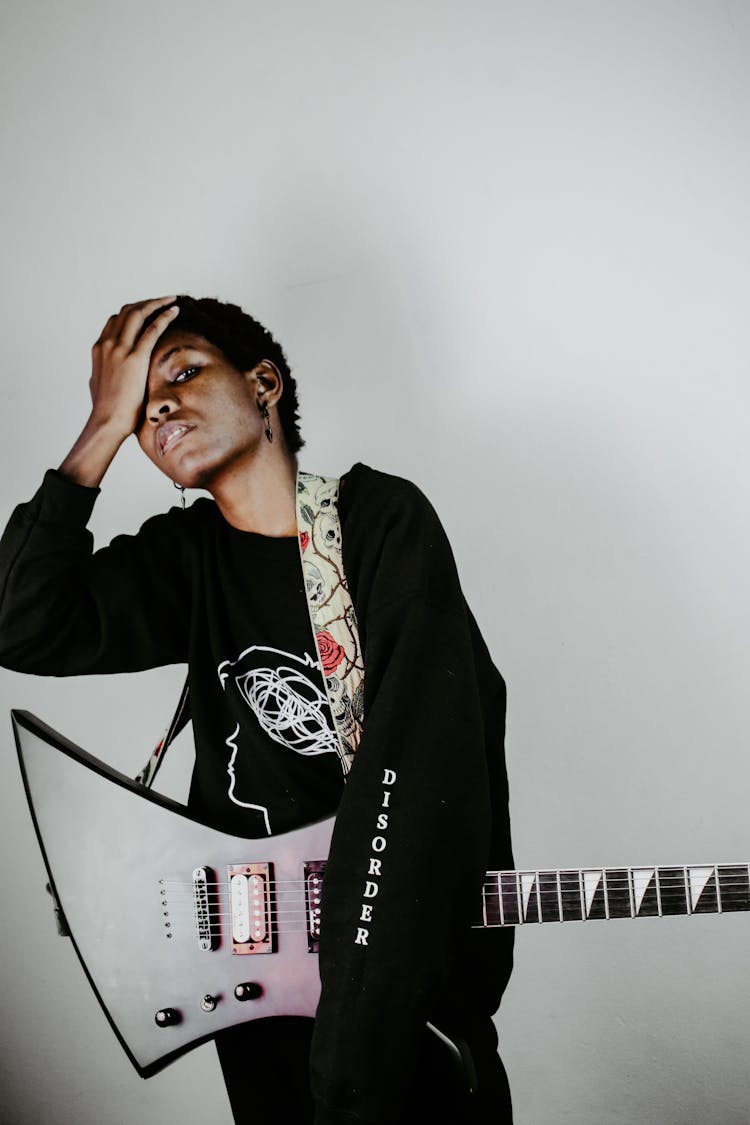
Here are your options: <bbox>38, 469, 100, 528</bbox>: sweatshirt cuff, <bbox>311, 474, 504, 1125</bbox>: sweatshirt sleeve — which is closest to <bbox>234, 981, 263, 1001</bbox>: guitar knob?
<bbox>311, 474, 504, 1125</bbox>: sweatshirt sleeve

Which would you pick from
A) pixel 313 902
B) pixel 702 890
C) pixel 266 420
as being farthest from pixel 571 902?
pixel 266 420

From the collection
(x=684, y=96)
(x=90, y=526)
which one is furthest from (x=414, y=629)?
(x=684, y=96)

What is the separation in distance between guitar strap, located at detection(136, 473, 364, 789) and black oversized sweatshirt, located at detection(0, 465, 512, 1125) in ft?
0.07

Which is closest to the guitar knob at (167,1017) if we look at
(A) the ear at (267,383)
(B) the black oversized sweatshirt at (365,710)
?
(B) the black oversized sweatshirt at (365,710)

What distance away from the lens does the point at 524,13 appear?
1568 mm

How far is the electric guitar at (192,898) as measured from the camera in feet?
3.78

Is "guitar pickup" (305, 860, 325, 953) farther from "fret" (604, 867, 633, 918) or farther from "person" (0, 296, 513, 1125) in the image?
"fret" (604, 867, 633, 918)

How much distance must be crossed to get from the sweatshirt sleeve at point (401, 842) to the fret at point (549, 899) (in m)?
0.11

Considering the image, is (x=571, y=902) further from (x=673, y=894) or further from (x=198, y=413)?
(x=198, y=413)

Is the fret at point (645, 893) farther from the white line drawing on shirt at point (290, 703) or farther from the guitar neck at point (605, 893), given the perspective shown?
the white line drawing on shirt at point (290, 703)

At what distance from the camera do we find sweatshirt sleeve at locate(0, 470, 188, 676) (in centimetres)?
123

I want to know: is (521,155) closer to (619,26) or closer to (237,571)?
(619,26)

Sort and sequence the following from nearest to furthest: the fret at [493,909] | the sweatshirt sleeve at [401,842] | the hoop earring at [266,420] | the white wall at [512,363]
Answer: the sweatshirt sleeve at [401,842], the fret at [493,909], the hoop earring at [266,420], the white wall at [512,363]

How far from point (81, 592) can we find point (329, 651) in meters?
0.36
